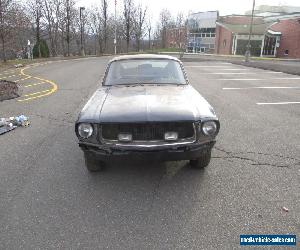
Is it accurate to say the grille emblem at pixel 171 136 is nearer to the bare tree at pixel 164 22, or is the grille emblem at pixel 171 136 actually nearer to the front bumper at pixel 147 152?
the front bumper at pixel 147 152

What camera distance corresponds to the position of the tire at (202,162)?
4304mm

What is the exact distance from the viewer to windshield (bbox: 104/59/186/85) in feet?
17.8

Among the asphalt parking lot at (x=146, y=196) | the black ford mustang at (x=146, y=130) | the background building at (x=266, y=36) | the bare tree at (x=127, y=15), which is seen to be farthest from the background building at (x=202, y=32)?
the black ford mustang at (x=146, y=130)

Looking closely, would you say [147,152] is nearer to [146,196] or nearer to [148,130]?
[148,130]

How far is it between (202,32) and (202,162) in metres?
61.5

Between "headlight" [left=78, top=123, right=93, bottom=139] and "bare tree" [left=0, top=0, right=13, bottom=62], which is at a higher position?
"bare tree" [left=0, top=0, right=13, bottom=62]

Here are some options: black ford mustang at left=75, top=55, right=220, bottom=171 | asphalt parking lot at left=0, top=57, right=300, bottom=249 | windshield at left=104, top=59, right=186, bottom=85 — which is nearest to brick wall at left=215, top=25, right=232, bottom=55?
asphalt parking lot at left=0, top=57, right=300, bottom=249

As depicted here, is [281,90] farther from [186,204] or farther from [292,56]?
[292,56]

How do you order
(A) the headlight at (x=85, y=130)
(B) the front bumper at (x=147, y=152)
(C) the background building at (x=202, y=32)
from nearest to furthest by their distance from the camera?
(B) the front bumper at (x=147, y=152), (A) the headlight at (x=85, y=130), (C) the background building at (x=202, y=32)

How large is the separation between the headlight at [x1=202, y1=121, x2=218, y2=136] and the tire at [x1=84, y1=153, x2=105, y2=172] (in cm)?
158

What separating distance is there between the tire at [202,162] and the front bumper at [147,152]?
38 cm

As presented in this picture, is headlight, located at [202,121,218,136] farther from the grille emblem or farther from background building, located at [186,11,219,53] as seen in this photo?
background building, located at [186,11,219,53]

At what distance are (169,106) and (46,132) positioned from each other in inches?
137

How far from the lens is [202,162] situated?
4.41m
